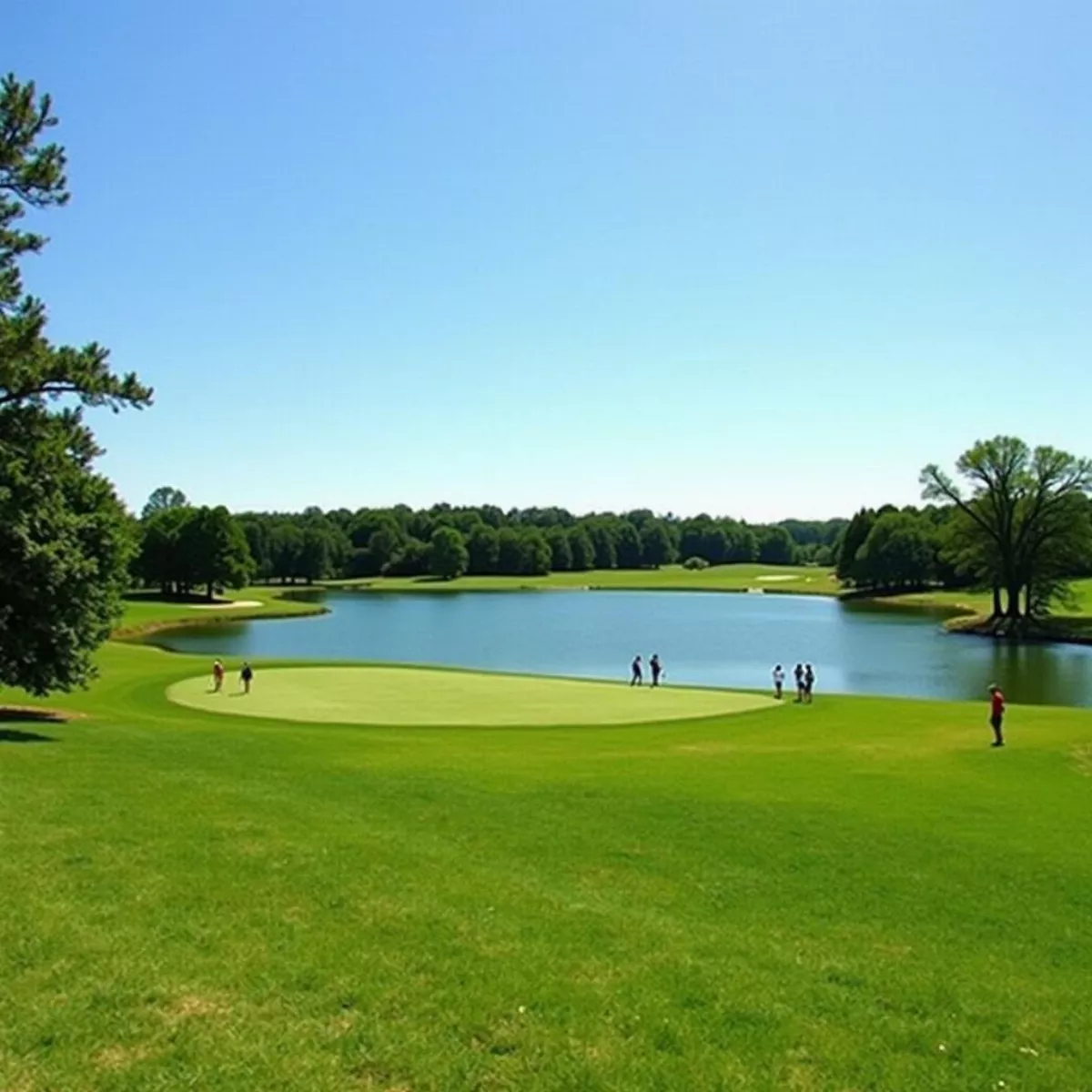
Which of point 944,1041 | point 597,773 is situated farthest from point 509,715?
point 944,1041

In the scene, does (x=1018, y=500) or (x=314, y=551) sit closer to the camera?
(x=1018, y=500)

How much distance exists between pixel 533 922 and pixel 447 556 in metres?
163

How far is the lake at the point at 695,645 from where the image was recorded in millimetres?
53469

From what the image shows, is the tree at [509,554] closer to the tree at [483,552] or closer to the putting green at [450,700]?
the tree at [483,552]

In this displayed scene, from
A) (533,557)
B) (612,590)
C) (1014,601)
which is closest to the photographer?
(1014,601)

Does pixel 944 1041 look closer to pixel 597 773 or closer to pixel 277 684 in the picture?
pixel 597 773

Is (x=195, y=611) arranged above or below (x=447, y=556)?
below

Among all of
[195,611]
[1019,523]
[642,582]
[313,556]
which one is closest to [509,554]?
[642,582]

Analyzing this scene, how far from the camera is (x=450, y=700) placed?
36969 millimetres

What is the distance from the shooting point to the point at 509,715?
3303 cm

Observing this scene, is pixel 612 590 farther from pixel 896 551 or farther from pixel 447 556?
pixel 896 551

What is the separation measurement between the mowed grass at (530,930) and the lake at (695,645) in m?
33.9

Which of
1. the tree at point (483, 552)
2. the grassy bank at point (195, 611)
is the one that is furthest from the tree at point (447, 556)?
the grassy bank at point (195, 611)

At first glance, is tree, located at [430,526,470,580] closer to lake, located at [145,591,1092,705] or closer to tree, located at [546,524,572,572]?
tree, located at [546,524,572,572]
